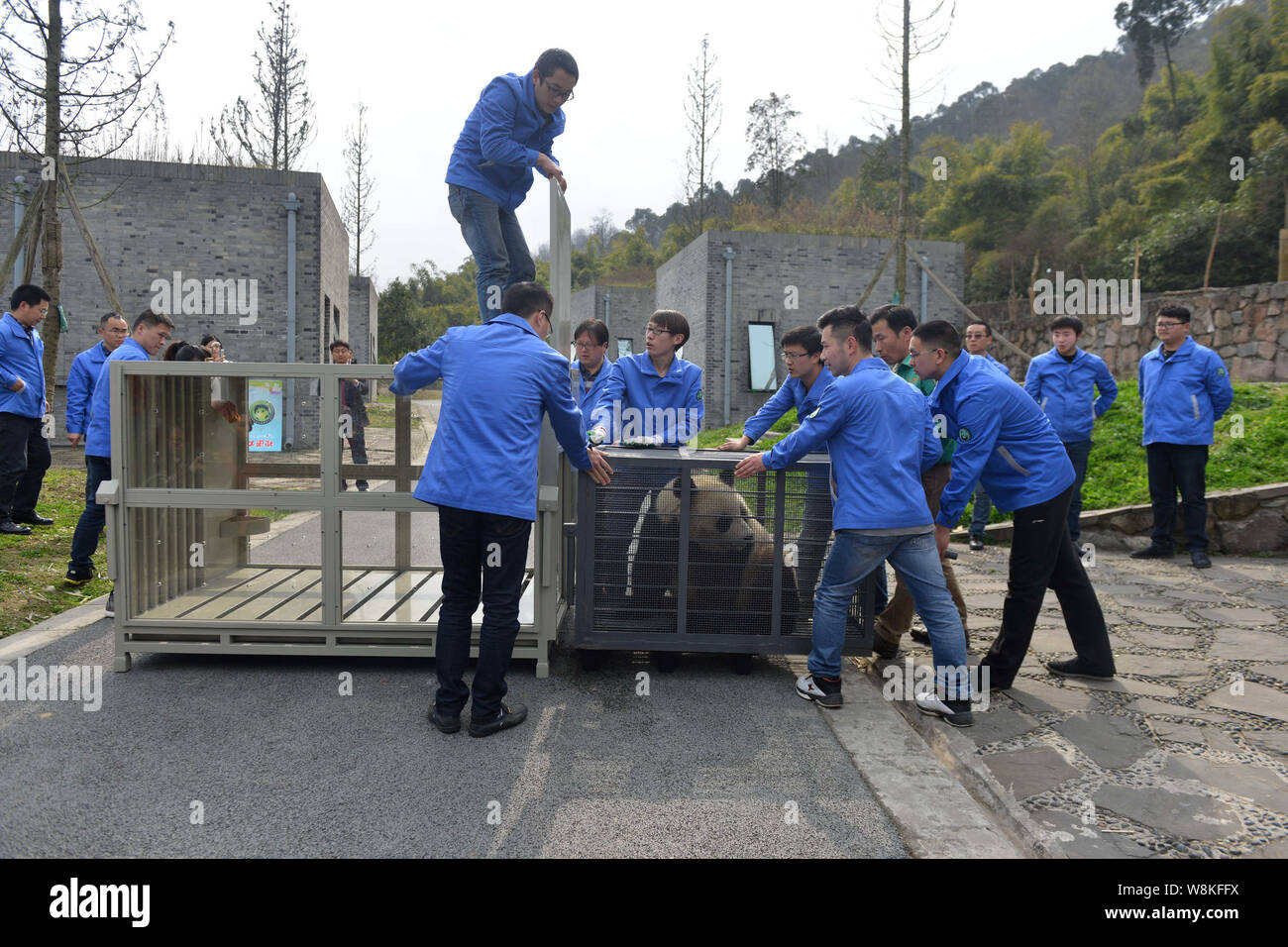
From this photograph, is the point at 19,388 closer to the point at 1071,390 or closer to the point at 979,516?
the point at 979,516

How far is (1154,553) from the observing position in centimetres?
841

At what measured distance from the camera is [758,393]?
80.5ft

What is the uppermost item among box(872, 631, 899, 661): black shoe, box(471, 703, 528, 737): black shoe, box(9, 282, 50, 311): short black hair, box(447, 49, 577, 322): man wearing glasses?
box(447, 49, 577, 322): man wearing glasses

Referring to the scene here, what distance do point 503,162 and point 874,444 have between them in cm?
272

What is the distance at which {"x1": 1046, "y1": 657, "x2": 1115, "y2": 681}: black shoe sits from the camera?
193 inches

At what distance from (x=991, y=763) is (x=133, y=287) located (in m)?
19.0

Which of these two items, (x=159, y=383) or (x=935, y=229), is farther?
(x=935, y=229)

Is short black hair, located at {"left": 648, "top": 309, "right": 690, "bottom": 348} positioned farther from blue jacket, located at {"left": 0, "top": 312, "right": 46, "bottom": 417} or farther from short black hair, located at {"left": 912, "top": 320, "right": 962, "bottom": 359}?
blue jacket, located at {"left": 0, "top": 312, "right": 46, "bottom": 417}

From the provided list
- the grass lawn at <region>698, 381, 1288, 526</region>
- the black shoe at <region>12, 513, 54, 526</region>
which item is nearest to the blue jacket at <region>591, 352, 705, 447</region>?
the grass lawn at <region>698, 381, 1288, 526</region>

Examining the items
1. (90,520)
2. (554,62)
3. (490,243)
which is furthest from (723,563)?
(90,520)

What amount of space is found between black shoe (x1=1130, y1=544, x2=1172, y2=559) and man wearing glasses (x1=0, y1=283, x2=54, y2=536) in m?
10.5

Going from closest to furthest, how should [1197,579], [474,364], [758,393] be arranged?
[474,364] < [1197,579] < [758,393]
